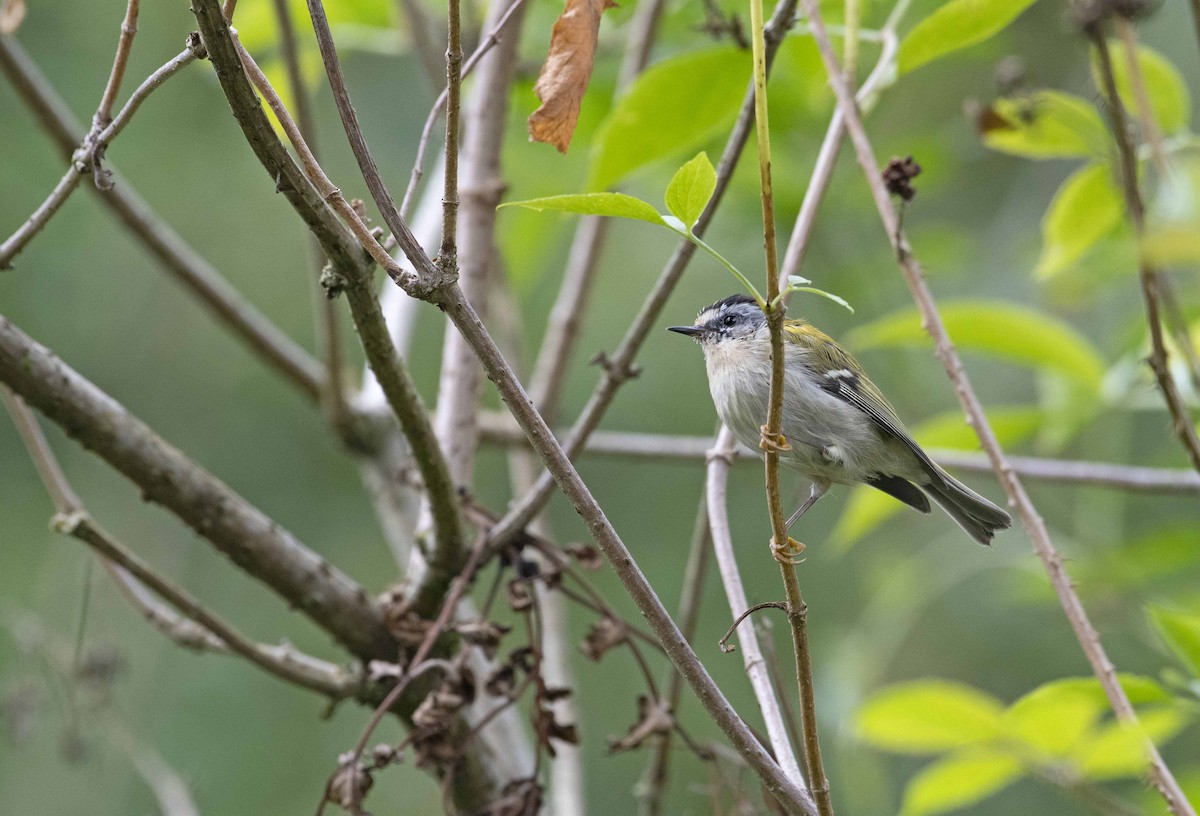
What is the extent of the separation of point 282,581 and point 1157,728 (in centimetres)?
173

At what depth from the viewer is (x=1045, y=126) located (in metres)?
2.09

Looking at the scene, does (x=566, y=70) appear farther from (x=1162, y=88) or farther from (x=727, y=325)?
(x=727, y=325)

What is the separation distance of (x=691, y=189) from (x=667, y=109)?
1019mm

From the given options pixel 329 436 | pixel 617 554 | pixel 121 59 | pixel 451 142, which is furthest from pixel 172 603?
pixel 329 436

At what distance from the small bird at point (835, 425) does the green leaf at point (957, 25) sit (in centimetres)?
98

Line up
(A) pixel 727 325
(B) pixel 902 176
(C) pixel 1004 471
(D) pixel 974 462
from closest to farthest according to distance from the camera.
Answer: (C) pixel 1004 471
(B) pixel 902 176
(D) pixel 974 462
(A) pixel 727 325

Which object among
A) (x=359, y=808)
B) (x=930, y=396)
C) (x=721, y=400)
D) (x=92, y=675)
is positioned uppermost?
(x=930, y=396)

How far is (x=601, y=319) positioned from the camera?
5.98 meters

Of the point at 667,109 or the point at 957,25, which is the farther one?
the point at 667,109

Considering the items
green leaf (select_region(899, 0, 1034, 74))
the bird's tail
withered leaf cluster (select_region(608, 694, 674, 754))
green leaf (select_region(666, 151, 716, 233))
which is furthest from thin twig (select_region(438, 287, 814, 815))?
the bird's tail

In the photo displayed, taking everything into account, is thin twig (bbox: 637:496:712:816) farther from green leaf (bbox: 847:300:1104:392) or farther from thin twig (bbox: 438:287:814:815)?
thin twig (bbox: 438:287:814:815)

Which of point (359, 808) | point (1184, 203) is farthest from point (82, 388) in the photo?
point (1184, 203)

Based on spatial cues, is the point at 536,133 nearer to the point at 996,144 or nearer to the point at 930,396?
the point at 996,144

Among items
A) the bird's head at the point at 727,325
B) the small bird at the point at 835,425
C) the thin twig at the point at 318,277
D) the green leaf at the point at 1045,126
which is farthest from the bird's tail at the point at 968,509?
the thin twig at the point at 318,277
